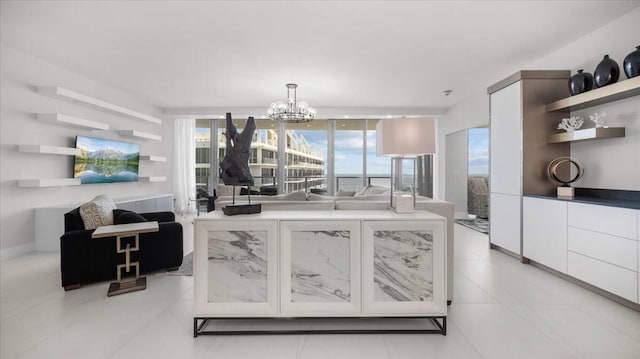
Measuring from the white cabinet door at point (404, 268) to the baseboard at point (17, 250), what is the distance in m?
4.59

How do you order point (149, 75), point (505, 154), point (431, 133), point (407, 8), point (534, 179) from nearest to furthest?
point (431, 133)
point (407, 8)
point (534, 179)
point (505, 154)
point (149, 75)

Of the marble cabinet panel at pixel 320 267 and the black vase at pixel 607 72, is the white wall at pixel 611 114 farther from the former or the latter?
the marble cabinet panel at pixel 320 267

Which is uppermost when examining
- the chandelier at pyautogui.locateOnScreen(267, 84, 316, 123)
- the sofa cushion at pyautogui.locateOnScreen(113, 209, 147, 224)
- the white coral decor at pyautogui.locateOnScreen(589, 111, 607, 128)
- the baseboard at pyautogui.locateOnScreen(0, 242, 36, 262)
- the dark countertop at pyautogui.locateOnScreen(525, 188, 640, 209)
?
the chandelier at pyautogui.locateOnScreen(267, 84, 316, 123)

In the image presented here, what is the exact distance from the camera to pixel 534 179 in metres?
3.85

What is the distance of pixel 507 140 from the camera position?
4180mm

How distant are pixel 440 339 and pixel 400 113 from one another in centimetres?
625

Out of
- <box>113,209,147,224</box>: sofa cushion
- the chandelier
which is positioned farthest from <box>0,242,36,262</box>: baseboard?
the chandelier

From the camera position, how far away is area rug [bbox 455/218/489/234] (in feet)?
20.1

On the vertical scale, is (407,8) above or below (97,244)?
above

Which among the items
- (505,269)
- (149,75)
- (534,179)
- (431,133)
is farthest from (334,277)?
(149,75)

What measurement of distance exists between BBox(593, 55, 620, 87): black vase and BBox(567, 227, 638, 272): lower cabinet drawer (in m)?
1.45

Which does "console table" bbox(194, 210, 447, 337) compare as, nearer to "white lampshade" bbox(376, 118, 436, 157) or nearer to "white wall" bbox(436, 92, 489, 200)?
"white lampshade" bbox(376, 118, 436, 157)

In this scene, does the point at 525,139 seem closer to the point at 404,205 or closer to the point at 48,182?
the point at 404,205

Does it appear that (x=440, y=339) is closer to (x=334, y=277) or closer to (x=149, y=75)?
(x=334, y=277)
